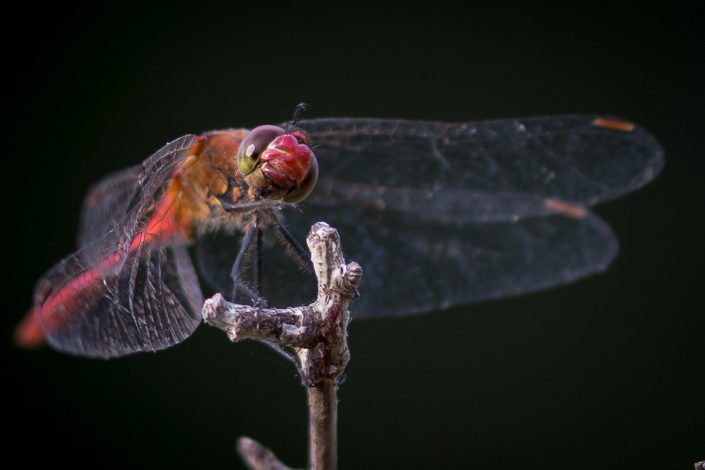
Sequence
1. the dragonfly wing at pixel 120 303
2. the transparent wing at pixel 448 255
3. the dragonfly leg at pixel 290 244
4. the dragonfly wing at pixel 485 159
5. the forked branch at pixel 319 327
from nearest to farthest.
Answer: the forked branch at pixel 319 327 → the dragonfly wing at pixel 120 303 → the dragonfly leg at pixel 290 244 → the dragonfly wing at pixel 485 159 → the transparent wing at pixel 448 255

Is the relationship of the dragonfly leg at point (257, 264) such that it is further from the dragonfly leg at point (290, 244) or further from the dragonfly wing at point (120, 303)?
the dragonfly wing at point (120, 303)

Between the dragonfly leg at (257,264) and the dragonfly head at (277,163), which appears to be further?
the dragonfly leg at (257,264)

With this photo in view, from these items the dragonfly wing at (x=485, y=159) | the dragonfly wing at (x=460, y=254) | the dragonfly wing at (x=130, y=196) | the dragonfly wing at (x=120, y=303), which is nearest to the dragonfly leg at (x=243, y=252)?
the dragonfly wing at (x=120, y=303)


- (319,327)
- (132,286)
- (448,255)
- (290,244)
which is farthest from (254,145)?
(448,255)

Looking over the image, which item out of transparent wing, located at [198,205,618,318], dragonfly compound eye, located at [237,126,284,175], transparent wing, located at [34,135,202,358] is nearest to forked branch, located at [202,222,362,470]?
transparent wing, located at [34,135,202,358]

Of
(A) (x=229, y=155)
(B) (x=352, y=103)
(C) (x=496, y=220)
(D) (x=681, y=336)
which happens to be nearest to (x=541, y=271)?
(C) (x=496, y=220)

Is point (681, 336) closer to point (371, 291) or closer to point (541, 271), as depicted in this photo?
point (541, 271)
